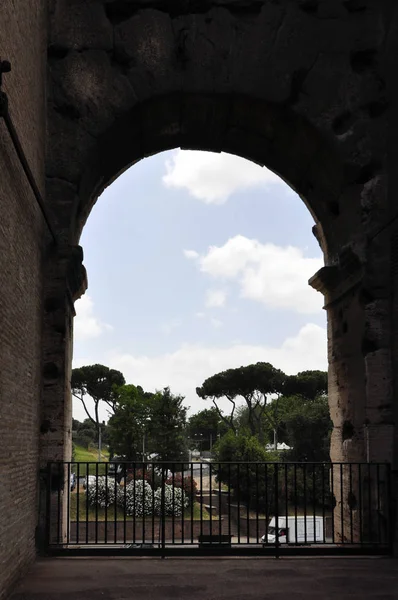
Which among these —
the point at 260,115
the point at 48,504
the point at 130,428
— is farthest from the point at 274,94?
the point at 130,428

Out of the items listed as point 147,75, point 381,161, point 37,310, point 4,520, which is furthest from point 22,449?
point 381,161

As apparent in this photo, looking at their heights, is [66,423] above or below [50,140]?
below

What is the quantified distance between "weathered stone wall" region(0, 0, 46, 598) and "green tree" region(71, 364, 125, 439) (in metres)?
43.8

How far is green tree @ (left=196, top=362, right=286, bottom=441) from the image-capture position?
4722 centimetres

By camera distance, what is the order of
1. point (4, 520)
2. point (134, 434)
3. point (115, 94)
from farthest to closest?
point (134, 434)
point (115, 94)
point (4, 520)

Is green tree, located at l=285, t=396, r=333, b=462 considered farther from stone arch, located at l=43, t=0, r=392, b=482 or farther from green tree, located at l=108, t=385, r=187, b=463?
stone arch, located at l=43, t=0, r=392, b=482

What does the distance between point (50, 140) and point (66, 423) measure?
3.40m

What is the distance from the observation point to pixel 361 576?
6.40m

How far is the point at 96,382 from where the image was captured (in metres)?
51.0

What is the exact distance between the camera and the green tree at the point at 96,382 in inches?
1989

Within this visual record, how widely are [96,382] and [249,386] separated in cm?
1178

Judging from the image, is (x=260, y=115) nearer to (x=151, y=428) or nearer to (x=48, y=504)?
(x=48, y=504)

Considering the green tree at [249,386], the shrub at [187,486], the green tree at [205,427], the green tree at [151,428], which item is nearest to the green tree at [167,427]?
the green tree at [151,428]

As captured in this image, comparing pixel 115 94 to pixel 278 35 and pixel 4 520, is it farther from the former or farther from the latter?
pixel 4 520
